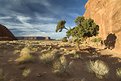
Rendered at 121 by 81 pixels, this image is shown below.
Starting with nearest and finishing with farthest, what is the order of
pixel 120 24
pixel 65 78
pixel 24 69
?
pixel 65 78 < pixel 24 69 < pixel 120 24

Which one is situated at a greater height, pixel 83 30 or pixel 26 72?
pixel 83 30

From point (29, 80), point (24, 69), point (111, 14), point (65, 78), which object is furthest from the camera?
point (111, 14)

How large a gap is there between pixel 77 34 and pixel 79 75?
89.5 ft

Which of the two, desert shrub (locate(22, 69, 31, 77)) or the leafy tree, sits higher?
the leafy tree

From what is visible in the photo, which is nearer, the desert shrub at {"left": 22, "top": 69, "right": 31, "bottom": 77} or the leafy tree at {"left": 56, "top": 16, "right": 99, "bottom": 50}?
the desert shrub at {"left": 22, "top": 69, "right": 31, "bottom": 77}

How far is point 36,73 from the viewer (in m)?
16.2

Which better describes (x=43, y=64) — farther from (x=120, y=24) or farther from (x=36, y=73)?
(x=120, y=24)

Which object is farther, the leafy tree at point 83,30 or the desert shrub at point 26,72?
A: the leafy tree at point 83,30

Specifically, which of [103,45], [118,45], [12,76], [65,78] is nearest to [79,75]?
[65,78]

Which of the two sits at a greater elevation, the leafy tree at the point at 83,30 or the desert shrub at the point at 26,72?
the leafy tree at the point at 83,30

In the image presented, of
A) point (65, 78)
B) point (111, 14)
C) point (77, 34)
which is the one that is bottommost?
point (65, 78)

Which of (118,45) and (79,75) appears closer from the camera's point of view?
(79,75)

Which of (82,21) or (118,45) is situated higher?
(82,21)

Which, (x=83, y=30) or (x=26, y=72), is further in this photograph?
(x=83, y=30)
